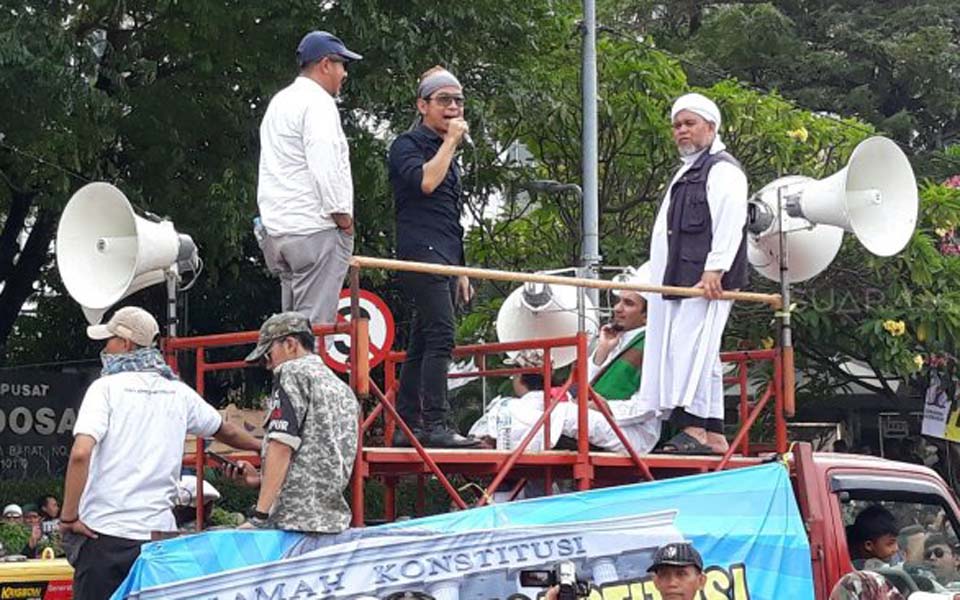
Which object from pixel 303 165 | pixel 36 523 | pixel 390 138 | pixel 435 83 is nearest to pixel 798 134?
pixel 390 138

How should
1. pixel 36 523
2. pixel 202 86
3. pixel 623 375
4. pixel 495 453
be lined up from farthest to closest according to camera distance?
pixel 202 86, pixel 36 523, pixel 623 375, pixel 495 453

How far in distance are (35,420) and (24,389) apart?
40 cm

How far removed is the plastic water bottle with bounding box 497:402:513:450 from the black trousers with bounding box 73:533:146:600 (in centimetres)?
160

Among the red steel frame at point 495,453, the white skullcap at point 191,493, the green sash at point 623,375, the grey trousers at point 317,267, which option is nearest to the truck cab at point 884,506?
the red steel frame at point 495,453

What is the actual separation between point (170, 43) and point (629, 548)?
29.9ft

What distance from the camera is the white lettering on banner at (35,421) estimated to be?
59.8 ft

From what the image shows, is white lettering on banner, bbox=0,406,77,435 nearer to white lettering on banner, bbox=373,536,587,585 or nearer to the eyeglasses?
the eyeglasses

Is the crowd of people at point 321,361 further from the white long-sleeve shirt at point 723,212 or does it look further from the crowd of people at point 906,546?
the crowd of people at point 906,546

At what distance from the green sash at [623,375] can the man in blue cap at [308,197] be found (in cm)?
168


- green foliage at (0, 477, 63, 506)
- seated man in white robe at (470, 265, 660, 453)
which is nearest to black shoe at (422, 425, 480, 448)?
seated man in white robe at (470, 265, 660, 453)

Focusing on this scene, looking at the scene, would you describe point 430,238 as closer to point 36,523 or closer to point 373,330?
point 373,330

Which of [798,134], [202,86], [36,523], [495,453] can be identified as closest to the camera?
[495,453]

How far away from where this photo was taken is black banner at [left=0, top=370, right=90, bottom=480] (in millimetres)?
18219

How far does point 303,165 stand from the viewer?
635 cm
